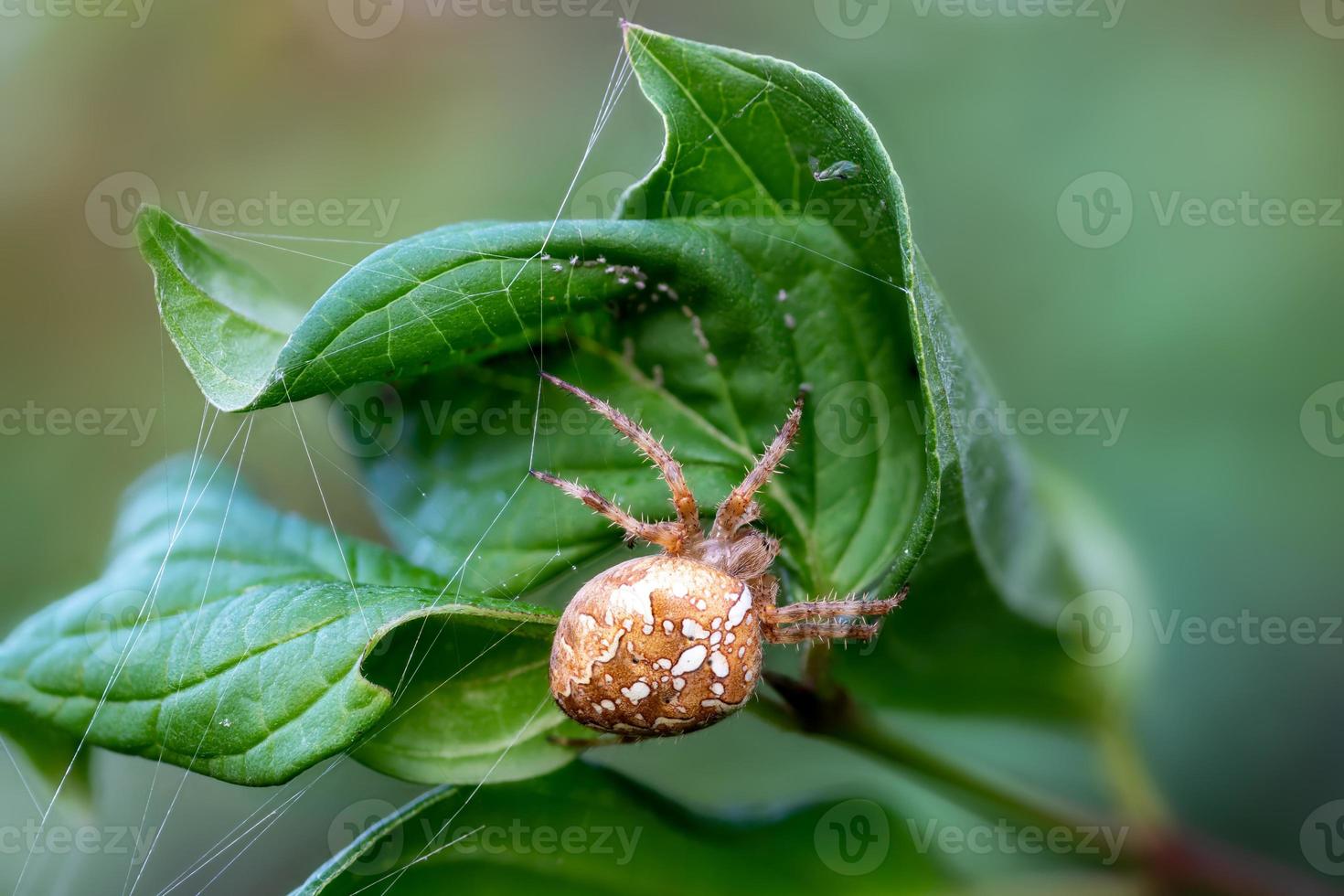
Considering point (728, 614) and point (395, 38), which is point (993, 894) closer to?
point (728, 614)

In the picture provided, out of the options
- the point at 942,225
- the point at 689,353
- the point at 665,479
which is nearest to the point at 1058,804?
the point at 665,479

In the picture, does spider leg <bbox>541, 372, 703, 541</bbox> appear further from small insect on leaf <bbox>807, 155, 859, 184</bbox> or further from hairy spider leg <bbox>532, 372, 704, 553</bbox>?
small insect on leaf <bbox>807, 155, 859, 184</bbox>

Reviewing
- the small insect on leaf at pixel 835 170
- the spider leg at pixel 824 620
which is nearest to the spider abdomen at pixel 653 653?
the spider leg at pixel 824 620

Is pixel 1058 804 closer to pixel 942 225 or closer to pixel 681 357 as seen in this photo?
pixel 681 357

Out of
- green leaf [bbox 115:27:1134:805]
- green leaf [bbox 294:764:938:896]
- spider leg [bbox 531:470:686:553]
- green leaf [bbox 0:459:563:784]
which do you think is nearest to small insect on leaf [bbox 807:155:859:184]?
green leaf [bbox 115:27:1134:805]

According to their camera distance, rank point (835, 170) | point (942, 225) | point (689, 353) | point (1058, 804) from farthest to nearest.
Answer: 1. point (942, 225)
2. point (1058, 804)
3. point (689, 353)
4. point (835, 170)
